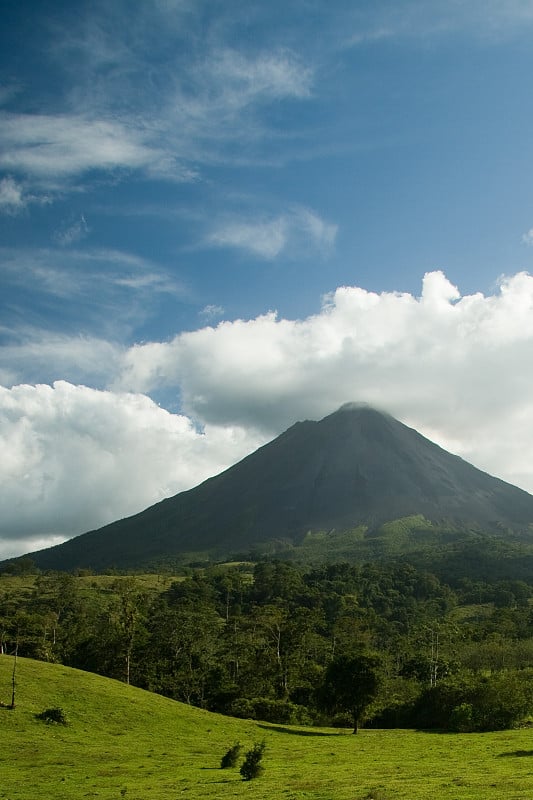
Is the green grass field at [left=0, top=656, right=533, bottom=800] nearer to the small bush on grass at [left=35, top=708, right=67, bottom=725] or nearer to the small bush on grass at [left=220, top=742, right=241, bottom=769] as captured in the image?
the small bush on grass at [left=220, top=742, right=241, bottom=769]

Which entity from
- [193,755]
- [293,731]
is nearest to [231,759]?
[193,755]

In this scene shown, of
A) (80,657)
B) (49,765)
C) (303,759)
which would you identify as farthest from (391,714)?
(49,765)

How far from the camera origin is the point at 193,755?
47875mm

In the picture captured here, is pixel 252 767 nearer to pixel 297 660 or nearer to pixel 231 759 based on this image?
pixel 231 759

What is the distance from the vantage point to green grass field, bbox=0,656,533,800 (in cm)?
3206

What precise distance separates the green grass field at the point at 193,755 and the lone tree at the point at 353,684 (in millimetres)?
3341

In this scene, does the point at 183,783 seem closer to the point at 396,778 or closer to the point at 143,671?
the point at 396,778

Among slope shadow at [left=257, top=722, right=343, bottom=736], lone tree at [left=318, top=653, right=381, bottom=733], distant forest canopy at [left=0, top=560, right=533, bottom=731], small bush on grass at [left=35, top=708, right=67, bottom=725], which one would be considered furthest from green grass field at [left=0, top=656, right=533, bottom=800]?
distant forest canopy at [left=0, top=560, right=533, bottom=731]

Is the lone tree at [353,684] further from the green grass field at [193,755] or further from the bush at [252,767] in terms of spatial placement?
the bush at [252,767]

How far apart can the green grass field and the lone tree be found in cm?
334

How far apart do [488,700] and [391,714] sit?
16.6 meters

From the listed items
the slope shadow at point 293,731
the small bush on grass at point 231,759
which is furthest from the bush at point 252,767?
the slope shadow at point 293,731

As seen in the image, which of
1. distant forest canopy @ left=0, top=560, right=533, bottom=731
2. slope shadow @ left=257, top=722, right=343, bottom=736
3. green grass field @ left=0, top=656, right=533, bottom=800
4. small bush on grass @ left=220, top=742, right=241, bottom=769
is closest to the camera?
green grass field @ left=0, top=656, right=533, bottom=800

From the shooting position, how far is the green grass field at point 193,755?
32062mm
